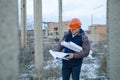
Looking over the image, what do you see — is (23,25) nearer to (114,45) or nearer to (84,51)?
(114,45)

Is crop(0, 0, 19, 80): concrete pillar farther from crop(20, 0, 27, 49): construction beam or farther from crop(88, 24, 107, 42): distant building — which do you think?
crop(88, 24, 107, 42): distant building

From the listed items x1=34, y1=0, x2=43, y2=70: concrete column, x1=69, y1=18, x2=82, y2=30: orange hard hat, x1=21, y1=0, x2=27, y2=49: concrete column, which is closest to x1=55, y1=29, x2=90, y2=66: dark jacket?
x1=69, y1=18, x2=82, y2=30: orange hard hat

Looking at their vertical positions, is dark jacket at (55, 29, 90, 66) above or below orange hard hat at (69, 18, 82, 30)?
below

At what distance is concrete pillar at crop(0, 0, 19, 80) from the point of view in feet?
7.20

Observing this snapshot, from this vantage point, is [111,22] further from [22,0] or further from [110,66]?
[22,0]

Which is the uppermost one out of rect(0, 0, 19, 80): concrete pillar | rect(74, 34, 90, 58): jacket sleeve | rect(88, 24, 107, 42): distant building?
rect(0, 0, 19, 80): concrete pillar

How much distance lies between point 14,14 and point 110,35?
705cm

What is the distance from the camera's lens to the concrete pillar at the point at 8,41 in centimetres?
220

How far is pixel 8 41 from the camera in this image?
7.21 ft

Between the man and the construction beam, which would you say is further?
the construction beam

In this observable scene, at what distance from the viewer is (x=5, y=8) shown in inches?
86.7

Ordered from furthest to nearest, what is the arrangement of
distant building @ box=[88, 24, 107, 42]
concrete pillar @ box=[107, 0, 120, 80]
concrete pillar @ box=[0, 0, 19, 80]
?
distant building @ box=[88, 24, 107, 42], concrete pillar @ box=[107, 0, 120, 80], concrete pillar @ box=[0, 0, 19, 80]

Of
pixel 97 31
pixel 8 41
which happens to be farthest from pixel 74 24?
pixel 97 31

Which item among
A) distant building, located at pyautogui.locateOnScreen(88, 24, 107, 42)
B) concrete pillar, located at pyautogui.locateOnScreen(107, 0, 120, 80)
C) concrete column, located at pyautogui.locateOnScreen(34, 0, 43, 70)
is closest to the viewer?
concrete pillar, located at pyautogui.locateOnScreen(107, 0, 120, 80)
